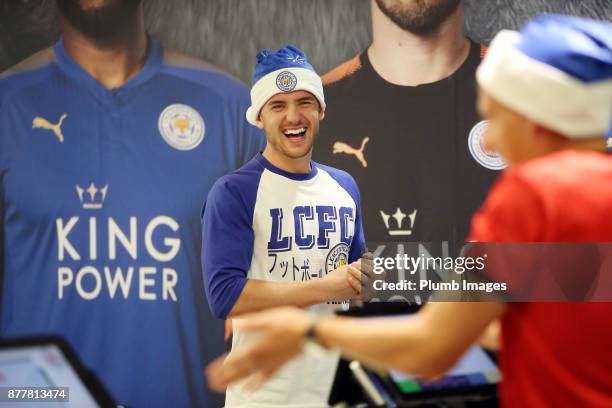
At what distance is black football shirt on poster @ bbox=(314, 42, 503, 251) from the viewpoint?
344cm

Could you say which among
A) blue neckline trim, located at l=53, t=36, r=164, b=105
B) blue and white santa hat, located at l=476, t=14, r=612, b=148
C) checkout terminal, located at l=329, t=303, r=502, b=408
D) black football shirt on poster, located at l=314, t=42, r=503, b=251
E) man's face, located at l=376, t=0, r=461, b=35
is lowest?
checkout terminal, located at l=329, t=303, r=502, b=408

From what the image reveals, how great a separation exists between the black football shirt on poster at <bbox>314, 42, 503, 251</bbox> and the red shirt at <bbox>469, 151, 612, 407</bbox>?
2.32 meters

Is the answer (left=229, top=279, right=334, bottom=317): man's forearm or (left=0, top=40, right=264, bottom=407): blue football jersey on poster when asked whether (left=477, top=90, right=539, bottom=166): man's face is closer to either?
(left=229, top=279, right=334, bottom=317): man's forearm

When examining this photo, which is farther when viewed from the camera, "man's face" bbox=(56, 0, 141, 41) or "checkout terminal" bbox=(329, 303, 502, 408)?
"man's face" bbox=(56, 0, 141, 41)

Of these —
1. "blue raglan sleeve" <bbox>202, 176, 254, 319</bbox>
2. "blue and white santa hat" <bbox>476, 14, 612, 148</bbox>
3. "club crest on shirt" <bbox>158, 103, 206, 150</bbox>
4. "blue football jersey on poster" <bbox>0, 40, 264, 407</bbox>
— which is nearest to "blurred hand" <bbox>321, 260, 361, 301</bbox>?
"blue raglan sleeve" <bbox>202, 176, 254, 319</bbox>

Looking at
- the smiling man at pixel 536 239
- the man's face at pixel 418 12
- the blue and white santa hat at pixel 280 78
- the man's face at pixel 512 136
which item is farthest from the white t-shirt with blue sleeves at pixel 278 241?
the man's face at pixel 512 136

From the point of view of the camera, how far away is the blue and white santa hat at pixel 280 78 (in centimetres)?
276

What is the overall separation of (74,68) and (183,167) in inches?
30.3

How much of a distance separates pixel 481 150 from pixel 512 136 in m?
2.34

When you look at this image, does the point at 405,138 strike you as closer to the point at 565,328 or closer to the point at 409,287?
the point at 409,287

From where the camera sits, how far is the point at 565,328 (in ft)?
3.49

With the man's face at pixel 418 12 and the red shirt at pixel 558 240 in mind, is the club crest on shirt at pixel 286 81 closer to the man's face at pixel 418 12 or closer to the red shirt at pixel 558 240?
the man's face at pixel 418 12

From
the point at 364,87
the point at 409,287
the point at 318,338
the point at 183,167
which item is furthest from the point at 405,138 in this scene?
the point at 318,338

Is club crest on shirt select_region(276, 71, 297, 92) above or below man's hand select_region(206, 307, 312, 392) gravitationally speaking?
above
